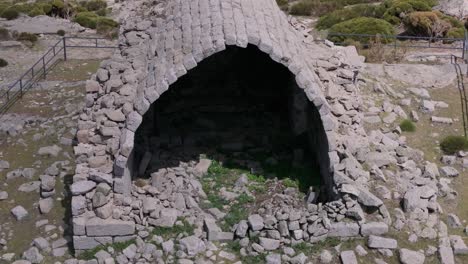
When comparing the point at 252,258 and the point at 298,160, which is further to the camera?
the point at 298,160

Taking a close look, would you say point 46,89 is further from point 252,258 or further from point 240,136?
point 252,258

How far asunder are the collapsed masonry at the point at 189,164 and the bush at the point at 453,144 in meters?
2.43

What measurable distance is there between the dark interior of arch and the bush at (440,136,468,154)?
3308 millimetres

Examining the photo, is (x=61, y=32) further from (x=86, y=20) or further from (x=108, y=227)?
(x=108, y=227)

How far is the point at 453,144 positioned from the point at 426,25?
1235 centimetres

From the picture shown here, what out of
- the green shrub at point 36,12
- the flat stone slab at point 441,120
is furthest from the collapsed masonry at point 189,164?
the green shrub at point 36,12

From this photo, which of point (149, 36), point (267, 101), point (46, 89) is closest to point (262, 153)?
point (267, 101)

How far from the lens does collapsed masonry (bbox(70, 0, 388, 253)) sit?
11742mm

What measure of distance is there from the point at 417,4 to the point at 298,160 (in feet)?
63.2

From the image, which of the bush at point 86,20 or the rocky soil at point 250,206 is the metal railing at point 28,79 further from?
the bush at point 86,20

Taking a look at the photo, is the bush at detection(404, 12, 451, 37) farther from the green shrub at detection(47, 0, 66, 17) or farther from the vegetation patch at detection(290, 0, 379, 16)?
the green shrub at detection(47, 0, 66, 17)

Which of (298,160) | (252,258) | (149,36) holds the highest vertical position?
(149,36)

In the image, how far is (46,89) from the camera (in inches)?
790

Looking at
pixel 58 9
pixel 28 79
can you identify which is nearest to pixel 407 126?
pixel 28 79
